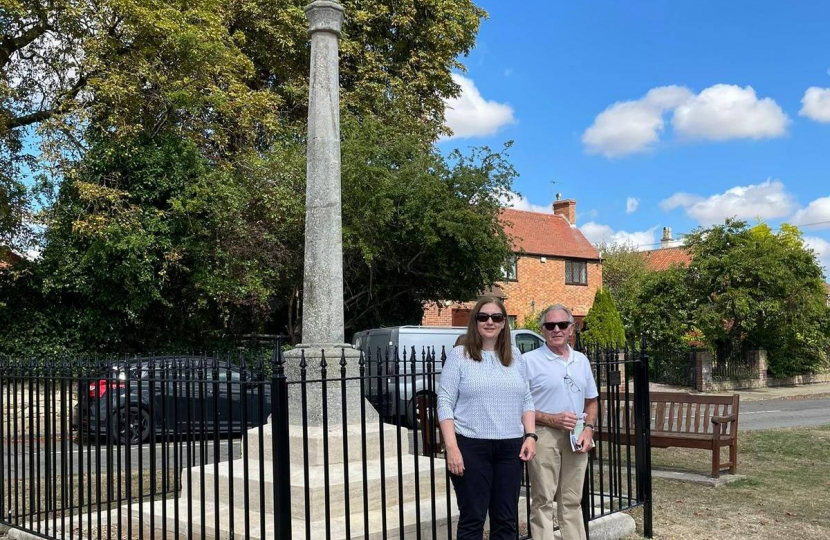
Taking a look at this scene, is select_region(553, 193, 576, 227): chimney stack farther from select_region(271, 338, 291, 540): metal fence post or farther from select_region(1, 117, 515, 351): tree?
select_region(271, 338, 291, 540): metal fence post

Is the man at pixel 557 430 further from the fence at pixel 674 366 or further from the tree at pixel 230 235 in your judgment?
the fence at pixel 674 366

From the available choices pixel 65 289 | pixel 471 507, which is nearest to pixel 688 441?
pixel 471 507

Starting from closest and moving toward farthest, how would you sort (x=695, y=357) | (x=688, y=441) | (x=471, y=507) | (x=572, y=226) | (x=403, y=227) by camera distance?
(x=471, y=507) < (x=688, y=441) < (x=403, y=227) < (x=695, y=357) < (x=572, y=226)

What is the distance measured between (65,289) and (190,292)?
2.75 meters

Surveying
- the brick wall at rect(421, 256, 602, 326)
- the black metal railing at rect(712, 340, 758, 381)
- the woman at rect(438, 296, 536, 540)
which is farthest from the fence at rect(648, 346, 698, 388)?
the woman at rect(438, 296, 536, 540)

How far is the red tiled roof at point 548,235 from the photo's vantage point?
1407 inches

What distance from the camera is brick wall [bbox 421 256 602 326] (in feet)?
113

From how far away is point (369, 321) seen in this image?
22172mm

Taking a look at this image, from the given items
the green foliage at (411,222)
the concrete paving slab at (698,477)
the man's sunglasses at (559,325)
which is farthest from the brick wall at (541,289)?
the man's sunglasses at (559,325)

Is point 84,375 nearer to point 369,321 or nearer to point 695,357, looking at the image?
point 369,321

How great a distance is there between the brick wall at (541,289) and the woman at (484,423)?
28.7 m

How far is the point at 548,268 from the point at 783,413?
18.3 meters

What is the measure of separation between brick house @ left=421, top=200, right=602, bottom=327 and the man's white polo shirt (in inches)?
1079

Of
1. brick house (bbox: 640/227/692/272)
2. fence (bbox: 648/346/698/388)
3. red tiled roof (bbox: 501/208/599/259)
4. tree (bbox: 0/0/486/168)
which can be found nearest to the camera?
tree (bbox: 0/0/486/168)
